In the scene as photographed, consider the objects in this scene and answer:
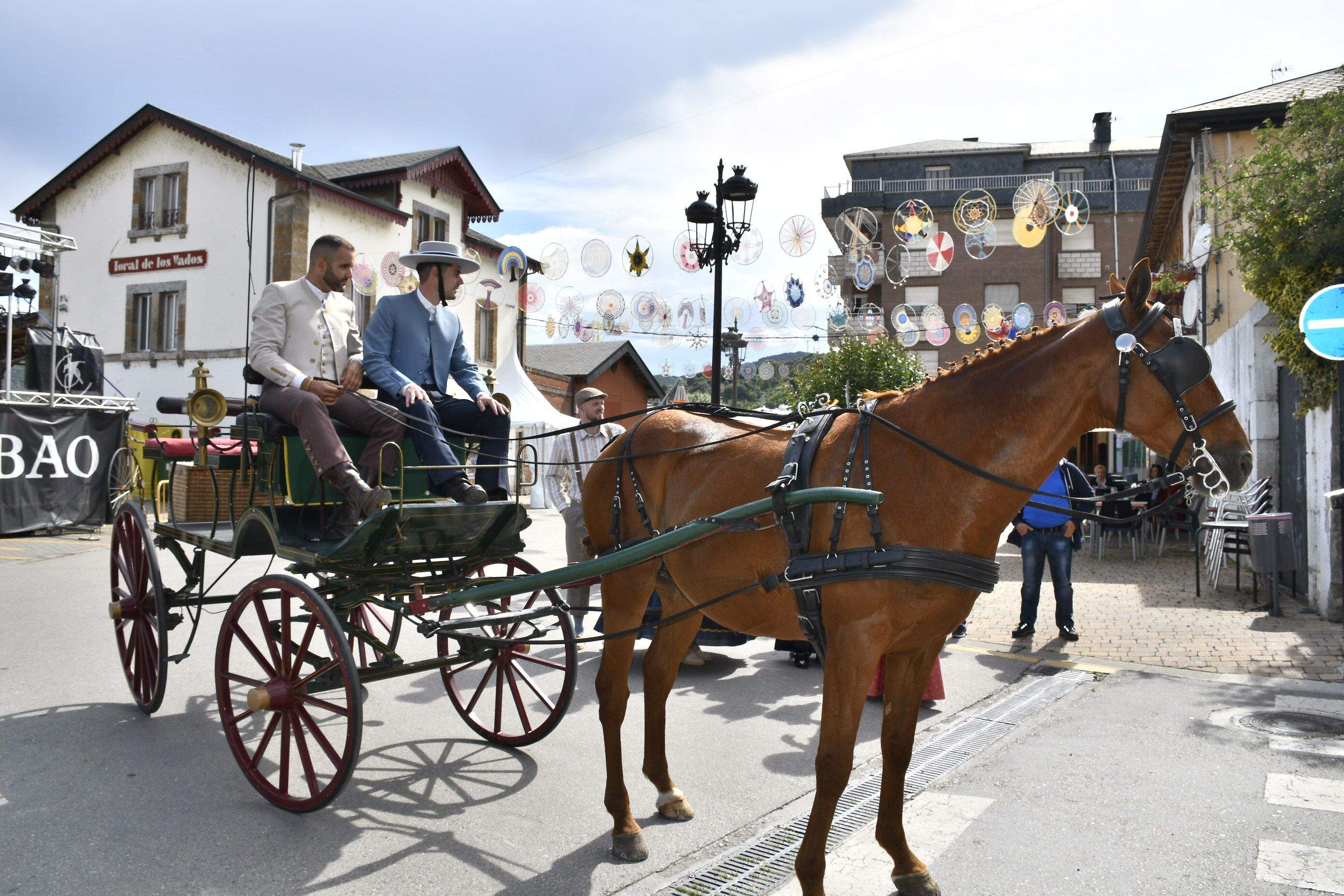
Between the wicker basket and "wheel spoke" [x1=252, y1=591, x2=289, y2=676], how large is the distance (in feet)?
4.49

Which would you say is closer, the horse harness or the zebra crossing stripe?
the horse harness

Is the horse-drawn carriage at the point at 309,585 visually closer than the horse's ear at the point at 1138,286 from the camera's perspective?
No

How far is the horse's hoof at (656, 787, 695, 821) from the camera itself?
14.0 ft

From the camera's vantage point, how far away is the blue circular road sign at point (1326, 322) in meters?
7.04

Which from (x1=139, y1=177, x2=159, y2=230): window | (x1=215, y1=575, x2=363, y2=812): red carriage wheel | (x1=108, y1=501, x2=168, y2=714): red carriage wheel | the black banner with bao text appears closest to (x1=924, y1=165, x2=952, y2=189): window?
(x1=139, y1=177, x2=159, y2=230): window

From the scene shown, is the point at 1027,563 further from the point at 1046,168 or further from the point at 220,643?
the point at 1046,168

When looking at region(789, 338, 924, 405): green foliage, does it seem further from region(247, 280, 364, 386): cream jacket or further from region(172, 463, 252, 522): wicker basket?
region(247, 280, 364, 386): cream jacket

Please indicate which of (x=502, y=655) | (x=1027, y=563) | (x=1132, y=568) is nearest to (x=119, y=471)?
(x=502, y=655)

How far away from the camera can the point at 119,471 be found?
652 cm

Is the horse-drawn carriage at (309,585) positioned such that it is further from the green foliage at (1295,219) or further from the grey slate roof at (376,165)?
the grey slate roof at (376,165)

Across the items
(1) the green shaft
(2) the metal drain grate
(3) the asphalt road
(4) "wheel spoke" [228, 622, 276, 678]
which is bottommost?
(2) the metal drain grate

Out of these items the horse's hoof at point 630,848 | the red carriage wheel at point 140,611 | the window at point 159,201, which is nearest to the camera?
the horse's hoof at point 630,848

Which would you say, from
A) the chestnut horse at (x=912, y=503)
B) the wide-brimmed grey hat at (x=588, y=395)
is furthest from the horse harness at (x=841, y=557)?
the wide-brimmed grey hat at (x=588, y=395)

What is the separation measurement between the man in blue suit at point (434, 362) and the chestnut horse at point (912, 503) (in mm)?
1485
